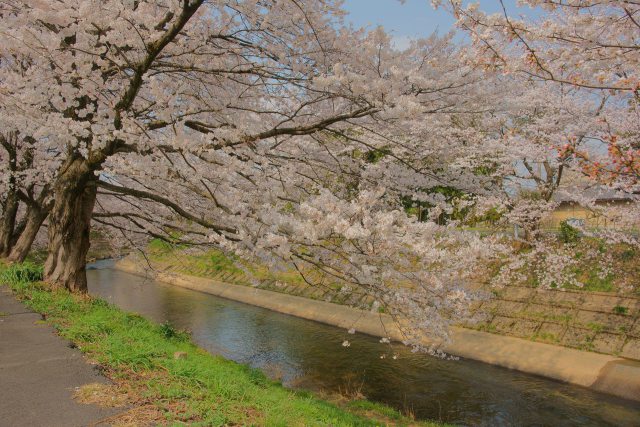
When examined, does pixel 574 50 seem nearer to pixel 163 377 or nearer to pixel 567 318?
pixel 163 377

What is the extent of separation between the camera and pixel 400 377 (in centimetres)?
1147

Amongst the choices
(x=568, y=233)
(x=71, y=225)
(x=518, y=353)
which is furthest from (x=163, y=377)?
(x=568, y=233)

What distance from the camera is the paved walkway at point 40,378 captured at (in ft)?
10.9

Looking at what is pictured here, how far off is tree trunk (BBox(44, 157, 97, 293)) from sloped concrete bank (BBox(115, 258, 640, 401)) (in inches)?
124

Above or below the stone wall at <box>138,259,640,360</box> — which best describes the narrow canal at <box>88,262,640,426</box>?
below

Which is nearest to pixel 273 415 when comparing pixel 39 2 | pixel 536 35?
pixel 536 35

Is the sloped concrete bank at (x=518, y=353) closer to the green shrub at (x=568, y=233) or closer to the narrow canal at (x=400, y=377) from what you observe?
the narrow canal at (x=400, y=377)

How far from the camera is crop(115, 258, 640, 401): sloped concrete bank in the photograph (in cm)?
1062

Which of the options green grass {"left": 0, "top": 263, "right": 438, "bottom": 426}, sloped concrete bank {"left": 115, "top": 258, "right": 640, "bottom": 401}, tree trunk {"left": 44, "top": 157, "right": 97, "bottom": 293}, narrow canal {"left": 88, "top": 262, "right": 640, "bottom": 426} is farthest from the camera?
sloped concrete bank {"left": 115, "top": 258, "right": 640, "bottom": 401}

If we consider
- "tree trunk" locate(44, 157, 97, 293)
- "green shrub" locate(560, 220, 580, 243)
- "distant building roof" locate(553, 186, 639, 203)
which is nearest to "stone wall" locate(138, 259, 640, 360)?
"green shrub" locate(560, 220, 580, 243)

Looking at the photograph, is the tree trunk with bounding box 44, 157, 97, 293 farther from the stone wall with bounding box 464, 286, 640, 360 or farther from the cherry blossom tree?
the stone wall with bounding box 464, 286, 640, 360

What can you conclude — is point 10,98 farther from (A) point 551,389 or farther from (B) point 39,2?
(A) point 551,389

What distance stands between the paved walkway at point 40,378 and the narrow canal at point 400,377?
6664mm

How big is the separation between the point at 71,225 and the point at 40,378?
4.16 metres
